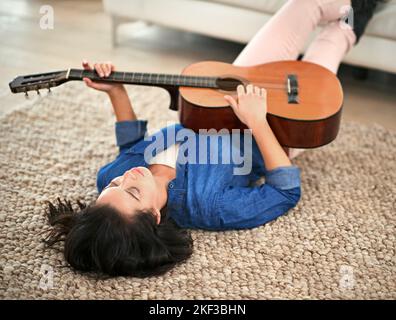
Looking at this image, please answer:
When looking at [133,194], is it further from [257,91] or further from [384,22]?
[384,22]

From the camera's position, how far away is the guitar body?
1401mm

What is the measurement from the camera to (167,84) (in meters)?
1.48

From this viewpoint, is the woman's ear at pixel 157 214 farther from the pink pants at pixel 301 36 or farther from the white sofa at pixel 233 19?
the white sofa at pixel 233 19

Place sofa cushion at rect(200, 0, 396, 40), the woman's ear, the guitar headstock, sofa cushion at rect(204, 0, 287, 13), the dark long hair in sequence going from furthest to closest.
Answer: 1. sofa cushion at rect(204, 0, 287, 13)
2. sofa cushion at rect(200, 0, 396, 40)
3. the guitar headstock
4. the woman's ear
5. the dark long hair

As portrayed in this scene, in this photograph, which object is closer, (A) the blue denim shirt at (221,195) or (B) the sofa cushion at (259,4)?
(A) the blue denim shirt at (221,195)

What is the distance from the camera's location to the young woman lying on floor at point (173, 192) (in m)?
1.18

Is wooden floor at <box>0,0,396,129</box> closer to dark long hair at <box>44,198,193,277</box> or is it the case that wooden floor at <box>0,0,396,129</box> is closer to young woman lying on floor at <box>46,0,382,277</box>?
young woman lying on floor at <box>46,0,382,277</box>

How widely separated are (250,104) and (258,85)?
114 mm

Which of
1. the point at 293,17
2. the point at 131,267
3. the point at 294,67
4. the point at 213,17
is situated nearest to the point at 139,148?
the point at 131,267

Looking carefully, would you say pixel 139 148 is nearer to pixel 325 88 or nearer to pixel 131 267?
pixel 131 267

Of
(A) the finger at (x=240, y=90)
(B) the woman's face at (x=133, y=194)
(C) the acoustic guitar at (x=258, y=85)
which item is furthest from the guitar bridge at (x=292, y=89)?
(B) the woman's face at (x=133, y=194)

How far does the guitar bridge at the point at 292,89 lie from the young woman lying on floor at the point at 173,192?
3.0 inches

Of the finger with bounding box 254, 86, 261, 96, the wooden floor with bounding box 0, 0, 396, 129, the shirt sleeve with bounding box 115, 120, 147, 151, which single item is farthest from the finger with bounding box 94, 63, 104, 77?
the wooden floor with bounding box 0, 0, 396, 129

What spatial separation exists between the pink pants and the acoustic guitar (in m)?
0.14
